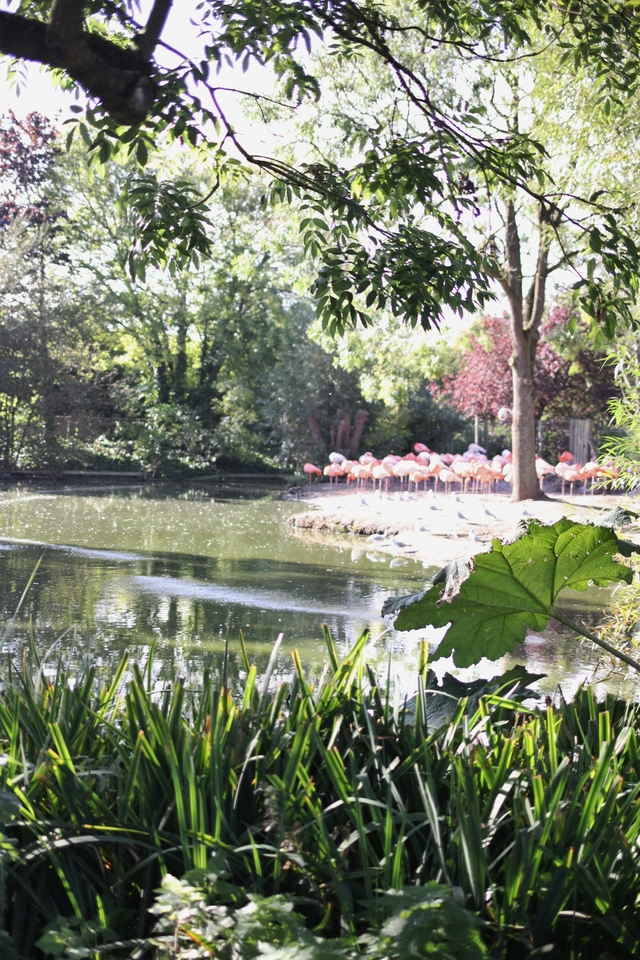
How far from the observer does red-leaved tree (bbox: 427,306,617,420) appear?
2173cm

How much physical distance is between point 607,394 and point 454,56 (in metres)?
11.5

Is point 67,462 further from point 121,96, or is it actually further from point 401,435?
point 121,96

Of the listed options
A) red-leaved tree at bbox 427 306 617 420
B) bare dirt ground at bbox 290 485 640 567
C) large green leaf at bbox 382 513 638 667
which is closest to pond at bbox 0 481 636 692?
large green leaf at bbox 382 513 638 667

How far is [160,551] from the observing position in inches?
440

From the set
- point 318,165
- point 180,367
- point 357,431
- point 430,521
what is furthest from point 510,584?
point 180,367

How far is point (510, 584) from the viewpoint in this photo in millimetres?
2395

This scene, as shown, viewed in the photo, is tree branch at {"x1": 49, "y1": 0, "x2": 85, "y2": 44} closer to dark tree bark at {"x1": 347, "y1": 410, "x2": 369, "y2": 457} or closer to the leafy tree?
the leafy tree

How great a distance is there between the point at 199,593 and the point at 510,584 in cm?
621

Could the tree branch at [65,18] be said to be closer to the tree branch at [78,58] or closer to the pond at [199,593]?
the tree branch at [78,58]

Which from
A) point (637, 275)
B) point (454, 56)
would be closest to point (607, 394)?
point (454, 56)

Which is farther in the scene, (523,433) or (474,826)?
(523,433)

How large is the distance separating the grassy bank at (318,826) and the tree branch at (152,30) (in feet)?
9.15

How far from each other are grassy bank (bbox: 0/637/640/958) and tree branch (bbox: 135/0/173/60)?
9.15ft

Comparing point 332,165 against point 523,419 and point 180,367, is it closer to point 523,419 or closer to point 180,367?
point 523,419
